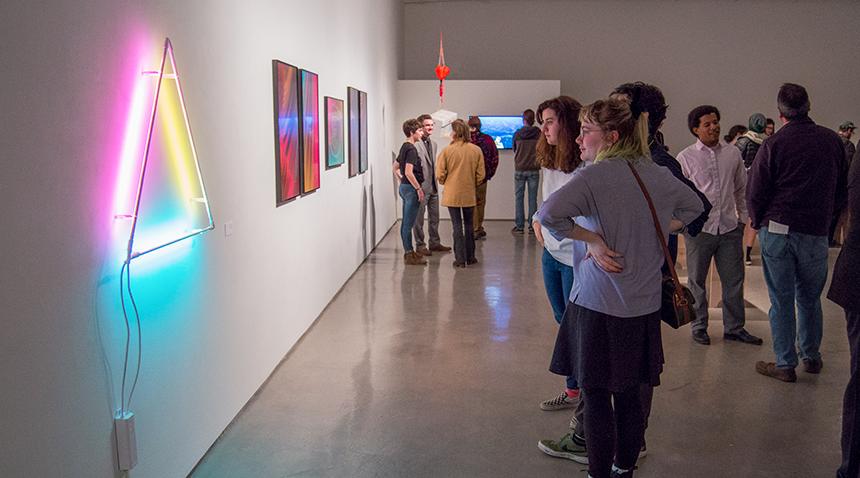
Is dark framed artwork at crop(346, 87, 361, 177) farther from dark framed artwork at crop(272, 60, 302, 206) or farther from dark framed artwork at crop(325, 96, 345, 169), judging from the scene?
dark framed artwork at crop(272, 60, 302, 206)

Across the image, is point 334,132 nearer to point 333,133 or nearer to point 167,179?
point 333,133

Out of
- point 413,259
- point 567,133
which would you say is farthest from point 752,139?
point 567,133

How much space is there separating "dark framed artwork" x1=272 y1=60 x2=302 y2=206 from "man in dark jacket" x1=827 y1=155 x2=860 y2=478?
3036mm

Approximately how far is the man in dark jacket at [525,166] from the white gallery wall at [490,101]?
Answer: 1335 mm

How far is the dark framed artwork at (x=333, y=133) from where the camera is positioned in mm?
6074

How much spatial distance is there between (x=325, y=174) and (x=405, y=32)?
804cm

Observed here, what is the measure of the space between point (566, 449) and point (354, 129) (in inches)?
187

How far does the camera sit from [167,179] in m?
2.91

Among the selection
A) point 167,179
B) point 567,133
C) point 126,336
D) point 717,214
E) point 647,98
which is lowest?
point 126,336

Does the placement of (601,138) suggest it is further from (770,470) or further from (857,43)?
(857,43)

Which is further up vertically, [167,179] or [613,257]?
[167,179]

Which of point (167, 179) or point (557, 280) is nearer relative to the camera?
point (167, 179)

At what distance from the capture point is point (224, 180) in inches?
143

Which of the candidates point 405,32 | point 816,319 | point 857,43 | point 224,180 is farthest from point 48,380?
point 857,43
